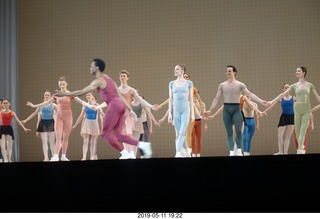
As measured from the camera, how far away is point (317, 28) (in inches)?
400

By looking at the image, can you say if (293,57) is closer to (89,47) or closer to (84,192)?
(89,47)

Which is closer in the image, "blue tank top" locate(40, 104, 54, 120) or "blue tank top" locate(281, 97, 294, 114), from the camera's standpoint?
"blue tank top" locate(281, 97, 294, 114)

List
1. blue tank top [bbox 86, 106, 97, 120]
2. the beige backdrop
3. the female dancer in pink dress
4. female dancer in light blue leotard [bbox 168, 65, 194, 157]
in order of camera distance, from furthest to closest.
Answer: the beige backdrop
blue tank top [bbox 86, 106, 97, 120]
female dancer in light blue leotard [bbox 168, 65, 194, 157]
the female dancer in pink dress

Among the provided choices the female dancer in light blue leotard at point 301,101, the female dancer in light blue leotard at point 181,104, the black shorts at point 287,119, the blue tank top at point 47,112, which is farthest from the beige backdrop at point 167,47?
the female dancer in light blue leotard at point 181,104

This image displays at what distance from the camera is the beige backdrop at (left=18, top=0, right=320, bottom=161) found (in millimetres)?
10234

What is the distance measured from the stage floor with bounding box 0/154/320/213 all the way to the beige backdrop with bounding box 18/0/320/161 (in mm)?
4387

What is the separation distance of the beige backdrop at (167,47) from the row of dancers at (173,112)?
2.31m

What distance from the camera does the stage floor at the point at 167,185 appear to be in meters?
5.68

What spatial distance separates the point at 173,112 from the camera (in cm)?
718

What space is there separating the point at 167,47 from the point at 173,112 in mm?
3753

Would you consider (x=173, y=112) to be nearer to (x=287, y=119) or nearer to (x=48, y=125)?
(x=287, y=119)

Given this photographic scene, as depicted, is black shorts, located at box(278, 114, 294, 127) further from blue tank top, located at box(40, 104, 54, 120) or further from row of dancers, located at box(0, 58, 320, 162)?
blue tank top, located at box(40, 104, 54, 120)

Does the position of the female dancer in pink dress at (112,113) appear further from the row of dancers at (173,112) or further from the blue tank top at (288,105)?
the blue tank top at (288,105)

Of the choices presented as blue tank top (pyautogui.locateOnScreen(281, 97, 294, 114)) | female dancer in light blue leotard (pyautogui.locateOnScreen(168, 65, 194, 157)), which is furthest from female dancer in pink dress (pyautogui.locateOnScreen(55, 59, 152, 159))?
blue tank top (pyautogui.locateOnScreen(281, 97, 294, 114))
